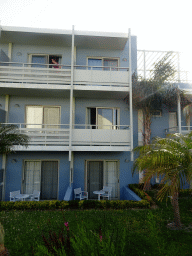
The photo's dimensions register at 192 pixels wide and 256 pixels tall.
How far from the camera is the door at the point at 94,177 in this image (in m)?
12.8

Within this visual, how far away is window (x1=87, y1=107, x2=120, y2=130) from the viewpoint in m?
13.2

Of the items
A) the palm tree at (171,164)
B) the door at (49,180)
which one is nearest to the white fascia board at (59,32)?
the door at (49,180)

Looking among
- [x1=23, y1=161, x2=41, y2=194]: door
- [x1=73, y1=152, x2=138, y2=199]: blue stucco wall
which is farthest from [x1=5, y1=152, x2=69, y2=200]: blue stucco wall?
[x1=73, y1=152, x2=138, y2=199]: blue stucco wall

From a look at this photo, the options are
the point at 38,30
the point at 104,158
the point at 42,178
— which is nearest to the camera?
the point at 38,30

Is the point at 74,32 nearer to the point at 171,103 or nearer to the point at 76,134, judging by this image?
the point at 76,134

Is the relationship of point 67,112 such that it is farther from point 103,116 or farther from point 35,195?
point 35,195

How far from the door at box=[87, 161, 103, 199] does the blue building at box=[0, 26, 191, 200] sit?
6 centimetres

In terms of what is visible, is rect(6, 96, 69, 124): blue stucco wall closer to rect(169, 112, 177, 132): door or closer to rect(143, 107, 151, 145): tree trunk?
rect(143, 107, 151, 145): tree trunk

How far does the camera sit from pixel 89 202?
360 inches

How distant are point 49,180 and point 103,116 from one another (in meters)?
5.62

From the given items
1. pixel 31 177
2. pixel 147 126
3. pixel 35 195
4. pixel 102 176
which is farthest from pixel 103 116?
pixel 35 195

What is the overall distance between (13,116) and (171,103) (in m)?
10.8

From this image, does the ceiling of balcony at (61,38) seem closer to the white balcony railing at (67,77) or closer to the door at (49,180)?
the white balcony railing at (67,77)

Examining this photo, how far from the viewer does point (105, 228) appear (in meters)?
6.03
